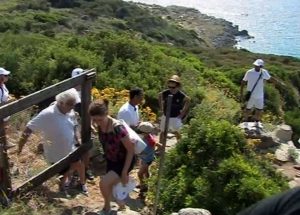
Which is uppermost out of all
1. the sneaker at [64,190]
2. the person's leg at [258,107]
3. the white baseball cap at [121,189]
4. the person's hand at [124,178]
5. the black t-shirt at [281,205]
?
the black t-shirt at [281,205]

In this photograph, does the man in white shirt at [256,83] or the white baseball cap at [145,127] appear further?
the man in white shirt at [256,83]

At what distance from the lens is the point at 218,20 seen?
9056cm

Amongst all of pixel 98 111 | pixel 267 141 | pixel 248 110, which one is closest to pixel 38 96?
pixel 98 111

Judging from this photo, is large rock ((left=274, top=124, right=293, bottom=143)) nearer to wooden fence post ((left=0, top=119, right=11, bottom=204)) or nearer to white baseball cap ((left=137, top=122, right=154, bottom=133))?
white baseball cap ((left=137, top=122, right=154, bottom=133))

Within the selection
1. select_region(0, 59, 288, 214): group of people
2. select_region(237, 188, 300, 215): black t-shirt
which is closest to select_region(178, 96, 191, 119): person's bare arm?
select_region(0, 59, 288, 214): group of people

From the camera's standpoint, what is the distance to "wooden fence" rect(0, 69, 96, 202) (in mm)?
5070

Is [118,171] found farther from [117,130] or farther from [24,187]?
[24,187]

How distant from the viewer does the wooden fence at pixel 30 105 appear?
507cm

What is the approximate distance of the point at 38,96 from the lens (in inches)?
211

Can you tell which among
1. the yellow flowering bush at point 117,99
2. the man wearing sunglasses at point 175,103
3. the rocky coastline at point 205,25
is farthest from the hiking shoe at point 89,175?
the rocky coastline at point 205,25

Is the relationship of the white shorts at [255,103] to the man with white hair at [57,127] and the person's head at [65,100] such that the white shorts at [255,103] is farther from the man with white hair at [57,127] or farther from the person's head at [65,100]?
the person's head at [65,100]

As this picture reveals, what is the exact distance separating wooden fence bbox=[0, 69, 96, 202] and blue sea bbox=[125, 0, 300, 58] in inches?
2436

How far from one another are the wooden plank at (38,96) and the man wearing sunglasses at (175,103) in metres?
1.91

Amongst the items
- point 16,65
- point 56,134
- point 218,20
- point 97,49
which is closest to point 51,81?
point 16,65
